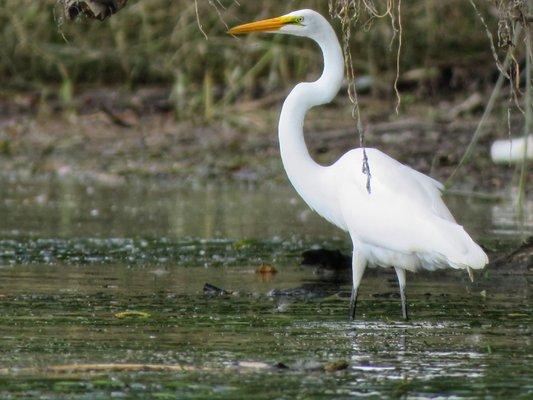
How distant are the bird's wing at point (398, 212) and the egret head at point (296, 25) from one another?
0.88m

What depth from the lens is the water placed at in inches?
226

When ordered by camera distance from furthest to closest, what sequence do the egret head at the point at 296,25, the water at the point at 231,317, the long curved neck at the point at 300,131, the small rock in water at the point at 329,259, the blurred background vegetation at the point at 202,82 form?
the blurred background vegetation at the point at 202,82 < the small rock in water at the point at 329,259 < the egret head at the point at 296,25 < the long curved neck at the point at 300,131 < the water at the point at 231,317

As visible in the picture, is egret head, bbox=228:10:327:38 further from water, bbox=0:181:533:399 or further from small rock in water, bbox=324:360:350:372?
small rock in water, bbox=324:360:350:372

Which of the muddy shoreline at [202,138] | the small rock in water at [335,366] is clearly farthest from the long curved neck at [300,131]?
the muddy shoreline at [202,138]

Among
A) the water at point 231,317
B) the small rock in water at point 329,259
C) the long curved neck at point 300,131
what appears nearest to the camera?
the water at point 231,317

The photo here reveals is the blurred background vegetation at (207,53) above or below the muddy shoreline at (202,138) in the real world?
above

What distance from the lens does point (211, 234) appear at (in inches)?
472

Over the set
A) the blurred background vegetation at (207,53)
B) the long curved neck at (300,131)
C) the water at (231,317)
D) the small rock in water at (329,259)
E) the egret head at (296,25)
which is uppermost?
the blurred background vegetation at (207,53)

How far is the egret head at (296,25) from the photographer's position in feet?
29.7

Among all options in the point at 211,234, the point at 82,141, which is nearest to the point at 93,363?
the point at 211,234

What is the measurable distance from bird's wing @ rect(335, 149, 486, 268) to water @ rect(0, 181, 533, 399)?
15.0 inches

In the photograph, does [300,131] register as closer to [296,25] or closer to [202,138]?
[296,25]

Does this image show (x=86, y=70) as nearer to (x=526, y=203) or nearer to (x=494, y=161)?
(x=494, y=161)

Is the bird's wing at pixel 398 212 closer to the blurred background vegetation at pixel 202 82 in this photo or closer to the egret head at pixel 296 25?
the egret head at pixel 296 25
